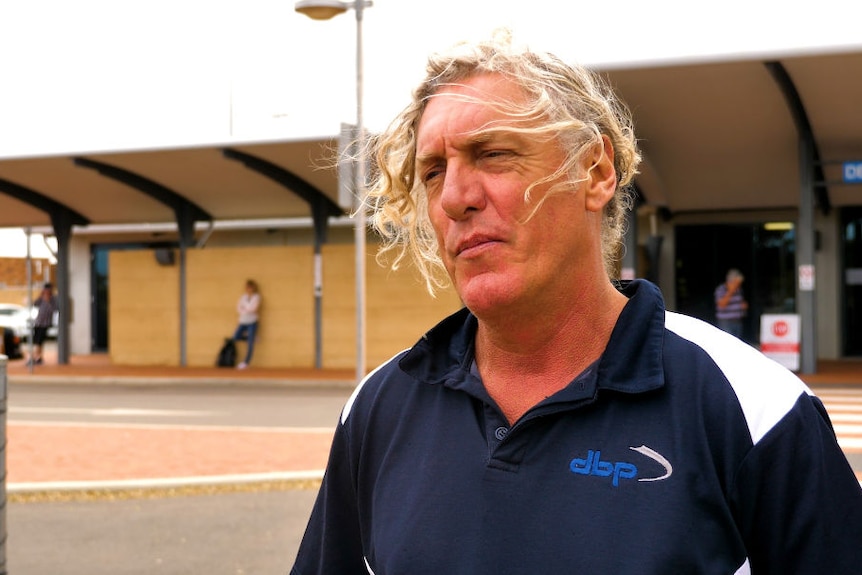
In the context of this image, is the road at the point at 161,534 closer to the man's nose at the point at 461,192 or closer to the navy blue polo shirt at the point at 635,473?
the navy blue polo shirt at the point at 635,473

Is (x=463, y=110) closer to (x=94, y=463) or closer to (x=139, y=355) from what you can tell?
(x=94, y=463)

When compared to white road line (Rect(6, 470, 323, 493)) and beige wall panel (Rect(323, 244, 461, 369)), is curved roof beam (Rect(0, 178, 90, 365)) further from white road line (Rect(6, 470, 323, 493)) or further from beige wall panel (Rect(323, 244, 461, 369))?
white road line (Rect(6, 470, 323, 493))

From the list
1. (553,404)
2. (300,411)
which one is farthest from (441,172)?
(300,411)

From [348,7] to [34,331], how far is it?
1412 centimetres

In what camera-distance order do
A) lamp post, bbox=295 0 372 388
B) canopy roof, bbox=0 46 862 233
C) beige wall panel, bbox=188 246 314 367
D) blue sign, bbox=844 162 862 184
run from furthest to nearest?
beige wall panel, bbox=188 246 314 367
blue sign, bbox=844 162 862 184
canopy roof, bbox=0 46 862 233
lamp post, bbox=295 0 372 388

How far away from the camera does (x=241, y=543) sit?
6.90 m

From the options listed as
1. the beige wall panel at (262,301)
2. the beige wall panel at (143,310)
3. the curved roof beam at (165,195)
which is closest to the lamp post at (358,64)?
the beige wall panel at (262,301)

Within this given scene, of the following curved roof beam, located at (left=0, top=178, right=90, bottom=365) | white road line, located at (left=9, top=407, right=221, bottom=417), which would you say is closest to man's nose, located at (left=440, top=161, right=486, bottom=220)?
white road line, located at (left=9, top=407, right=221, bottom=417)

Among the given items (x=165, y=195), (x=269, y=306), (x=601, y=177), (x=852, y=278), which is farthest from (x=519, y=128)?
(x=852, y=278)

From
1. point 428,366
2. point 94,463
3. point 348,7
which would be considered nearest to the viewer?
point 428,366

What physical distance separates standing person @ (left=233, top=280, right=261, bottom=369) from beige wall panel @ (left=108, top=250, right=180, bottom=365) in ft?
5.88

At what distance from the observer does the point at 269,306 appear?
22328 mm

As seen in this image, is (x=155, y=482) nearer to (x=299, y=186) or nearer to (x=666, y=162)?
(x=299, y=186)

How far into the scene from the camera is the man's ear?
5.80ft
